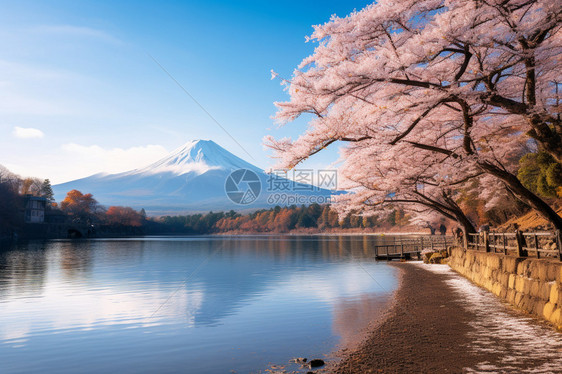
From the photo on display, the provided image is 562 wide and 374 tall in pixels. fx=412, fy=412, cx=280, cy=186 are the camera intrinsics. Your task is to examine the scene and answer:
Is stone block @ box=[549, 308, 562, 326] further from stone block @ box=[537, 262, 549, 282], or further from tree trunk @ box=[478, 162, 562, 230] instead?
tree trunk @ box=[478, 162, 562, 230]

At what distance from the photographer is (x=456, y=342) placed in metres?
8.52

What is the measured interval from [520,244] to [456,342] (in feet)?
15.9

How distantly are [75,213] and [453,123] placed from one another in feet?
396

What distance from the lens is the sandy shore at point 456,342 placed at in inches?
276

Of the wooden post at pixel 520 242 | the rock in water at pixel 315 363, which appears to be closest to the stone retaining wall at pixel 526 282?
the wooden post at pixel 520 242

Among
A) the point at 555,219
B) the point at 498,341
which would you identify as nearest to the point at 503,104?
the point at 555,219

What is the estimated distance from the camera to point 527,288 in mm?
10844

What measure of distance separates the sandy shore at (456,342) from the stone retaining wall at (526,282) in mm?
347

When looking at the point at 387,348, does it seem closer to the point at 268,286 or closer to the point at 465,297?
the point at 465,297

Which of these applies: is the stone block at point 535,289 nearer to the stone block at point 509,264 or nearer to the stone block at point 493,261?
the stone block at point 509,264

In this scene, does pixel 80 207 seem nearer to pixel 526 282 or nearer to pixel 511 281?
pixel 511 281

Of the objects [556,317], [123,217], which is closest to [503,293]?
[556,317]

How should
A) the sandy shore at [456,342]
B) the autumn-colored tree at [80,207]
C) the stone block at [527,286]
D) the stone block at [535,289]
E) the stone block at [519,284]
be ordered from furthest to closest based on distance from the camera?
the autumn-colored tree at [80,207] → the stone block at [519,284] → the stone block at [527,286] → the stone block at [535,289] → the sandy shore at [456,342]

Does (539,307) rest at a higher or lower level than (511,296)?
higher
